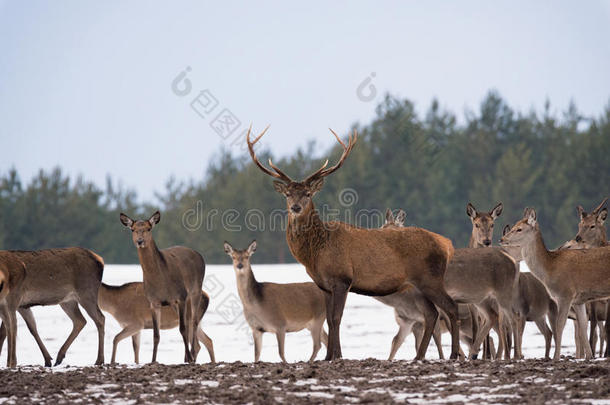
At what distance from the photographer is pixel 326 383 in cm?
797

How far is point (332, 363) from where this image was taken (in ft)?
30.8

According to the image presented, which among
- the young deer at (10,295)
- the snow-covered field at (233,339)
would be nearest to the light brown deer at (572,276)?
the snow-covered field at (233,339)

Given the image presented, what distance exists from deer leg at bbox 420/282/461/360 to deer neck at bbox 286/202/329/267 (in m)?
1.33

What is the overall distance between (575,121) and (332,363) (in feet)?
174

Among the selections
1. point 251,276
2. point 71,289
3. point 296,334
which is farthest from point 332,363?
point 296,334

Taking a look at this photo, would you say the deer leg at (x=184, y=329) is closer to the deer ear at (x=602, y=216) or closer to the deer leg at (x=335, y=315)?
the deer leg at (x=335, y=315)

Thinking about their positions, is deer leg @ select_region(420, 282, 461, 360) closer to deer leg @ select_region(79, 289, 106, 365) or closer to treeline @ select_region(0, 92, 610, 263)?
deer leg @ select_region(79, 289, 106, 365)

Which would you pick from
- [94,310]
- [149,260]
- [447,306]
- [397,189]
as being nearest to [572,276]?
[447,306]

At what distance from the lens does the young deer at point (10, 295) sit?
36.4 ft

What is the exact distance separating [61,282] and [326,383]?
5.43 m

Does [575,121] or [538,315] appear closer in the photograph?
[538,315]

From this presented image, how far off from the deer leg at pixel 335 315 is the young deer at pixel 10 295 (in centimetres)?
383

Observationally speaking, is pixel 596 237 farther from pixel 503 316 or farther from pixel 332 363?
pixel 332 363

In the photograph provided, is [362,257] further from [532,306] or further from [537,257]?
[532,306]
